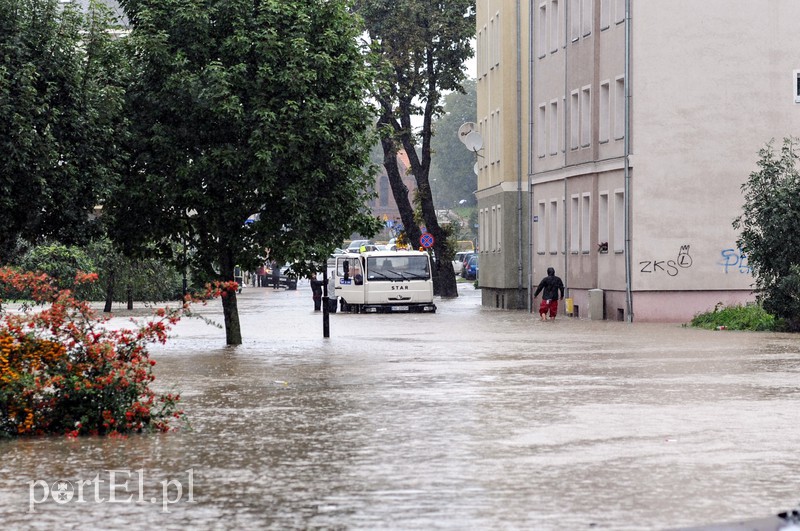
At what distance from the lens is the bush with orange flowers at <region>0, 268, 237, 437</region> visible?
1473cm

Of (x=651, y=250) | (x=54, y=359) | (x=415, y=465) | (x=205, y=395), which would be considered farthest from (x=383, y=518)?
(x=651, y=250)

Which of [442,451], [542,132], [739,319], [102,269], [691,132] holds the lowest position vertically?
[442,451]

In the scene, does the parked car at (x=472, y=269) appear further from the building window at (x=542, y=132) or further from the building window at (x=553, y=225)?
the building window at (x=553, y=225)

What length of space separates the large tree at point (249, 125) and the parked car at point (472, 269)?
68795 mm

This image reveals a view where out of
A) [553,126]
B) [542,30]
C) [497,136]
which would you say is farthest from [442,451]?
[497,136]

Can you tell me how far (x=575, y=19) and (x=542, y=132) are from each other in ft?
18.4

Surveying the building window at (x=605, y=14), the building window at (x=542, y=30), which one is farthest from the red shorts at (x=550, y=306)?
the building window at (x=542, y=30)

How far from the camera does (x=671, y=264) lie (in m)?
42.9

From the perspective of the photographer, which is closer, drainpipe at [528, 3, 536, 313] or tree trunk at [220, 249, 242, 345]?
tree trunk at [220, 249, 242, 345]

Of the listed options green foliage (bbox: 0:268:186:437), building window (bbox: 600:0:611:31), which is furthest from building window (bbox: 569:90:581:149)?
green foliage (bbox: 0:268:186:437)

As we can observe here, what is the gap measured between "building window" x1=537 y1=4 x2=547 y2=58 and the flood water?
28516mm

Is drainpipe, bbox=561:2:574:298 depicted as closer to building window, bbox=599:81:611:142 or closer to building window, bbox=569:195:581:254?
building window, bbox=569:195:581:254

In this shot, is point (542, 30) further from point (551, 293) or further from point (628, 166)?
point (628, 166)

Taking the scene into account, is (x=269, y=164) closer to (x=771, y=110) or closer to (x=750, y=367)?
(x=750, y=367)
